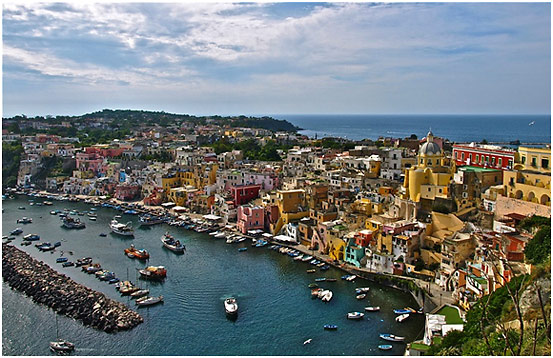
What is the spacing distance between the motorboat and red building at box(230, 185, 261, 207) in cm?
1120

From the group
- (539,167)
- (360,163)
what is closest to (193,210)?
(360,163)

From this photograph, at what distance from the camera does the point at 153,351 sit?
1010 centimetres

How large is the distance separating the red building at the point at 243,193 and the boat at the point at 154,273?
6990 mm

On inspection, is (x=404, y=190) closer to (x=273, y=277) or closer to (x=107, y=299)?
(x=273, y=277)

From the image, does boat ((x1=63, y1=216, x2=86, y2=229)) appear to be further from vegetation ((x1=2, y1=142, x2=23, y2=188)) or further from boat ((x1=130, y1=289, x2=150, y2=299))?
vegetation ((x1=2, y1=142, x2=23, y2=188))

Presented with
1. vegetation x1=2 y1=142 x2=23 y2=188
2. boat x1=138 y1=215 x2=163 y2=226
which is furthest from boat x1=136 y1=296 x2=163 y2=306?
vegetation x1=2 y1=142 x2=23 y2=188

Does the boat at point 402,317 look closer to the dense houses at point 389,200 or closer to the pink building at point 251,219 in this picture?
the dense houses at point 389,200

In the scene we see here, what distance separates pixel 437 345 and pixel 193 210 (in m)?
15.6

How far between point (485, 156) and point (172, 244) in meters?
11.7

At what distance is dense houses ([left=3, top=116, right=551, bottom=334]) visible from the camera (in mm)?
12812

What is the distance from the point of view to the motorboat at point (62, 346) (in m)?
10.1

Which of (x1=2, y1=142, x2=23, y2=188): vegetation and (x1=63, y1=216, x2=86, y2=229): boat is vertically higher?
(x1=2, y1=142, x2=23, y2=188): vegetation

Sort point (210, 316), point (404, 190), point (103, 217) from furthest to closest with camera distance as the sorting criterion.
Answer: point (103, 217) → point (404, 190) → point (210, 316)

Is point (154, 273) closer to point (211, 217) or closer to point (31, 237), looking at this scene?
point (211, 217)
